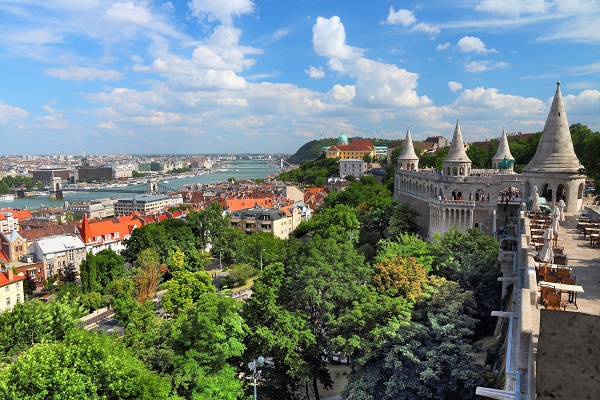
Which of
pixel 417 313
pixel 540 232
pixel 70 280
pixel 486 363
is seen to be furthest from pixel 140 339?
pixel 70 280

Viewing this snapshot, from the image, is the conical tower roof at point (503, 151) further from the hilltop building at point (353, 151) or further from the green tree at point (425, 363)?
the hilltop building at point (353, 151)

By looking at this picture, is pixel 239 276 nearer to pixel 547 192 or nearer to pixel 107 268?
pixel 107 268

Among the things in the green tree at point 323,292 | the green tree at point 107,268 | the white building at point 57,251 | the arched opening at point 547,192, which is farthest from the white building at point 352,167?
the arched opening at point 547,192

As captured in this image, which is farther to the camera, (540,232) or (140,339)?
(140,339)

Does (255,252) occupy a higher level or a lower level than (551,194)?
lower

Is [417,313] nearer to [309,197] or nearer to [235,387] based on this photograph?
[235,387]

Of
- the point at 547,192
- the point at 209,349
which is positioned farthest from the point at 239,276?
the point at 547,192

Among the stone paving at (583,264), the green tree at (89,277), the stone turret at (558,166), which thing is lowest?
the green tree at (89,277)
